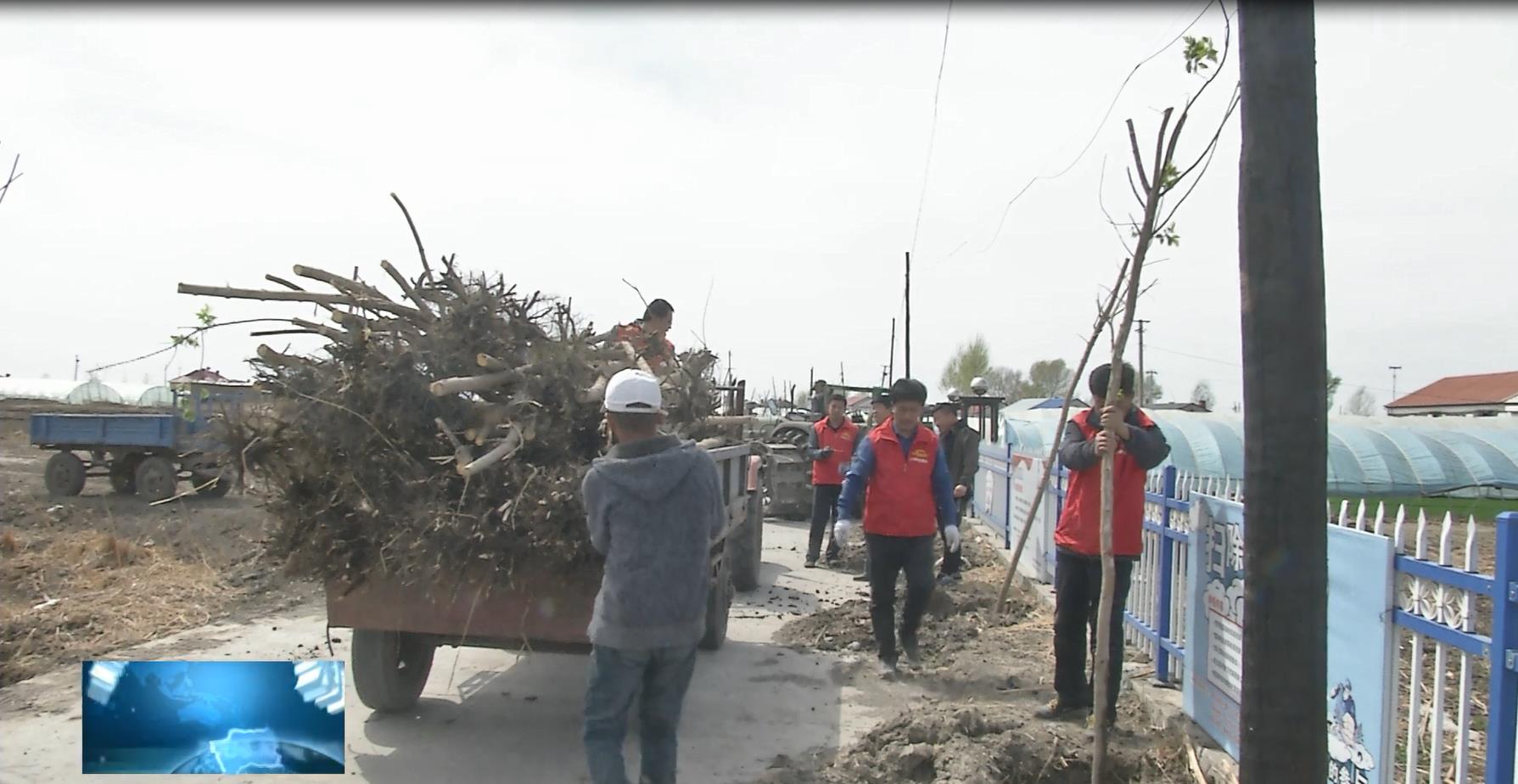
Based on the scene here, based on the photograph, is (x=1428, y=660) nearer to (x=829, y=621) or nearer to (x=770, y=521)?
(x=829, y=621)

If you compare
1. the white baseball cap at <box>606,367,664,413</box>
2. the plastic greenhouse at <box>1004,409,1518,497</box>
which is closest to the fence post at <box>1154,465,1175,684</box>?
the white baseball cap at <box>606,367,664,413</box>

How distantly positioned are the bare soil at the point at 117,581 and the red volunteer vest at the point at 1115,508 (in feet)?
12.3

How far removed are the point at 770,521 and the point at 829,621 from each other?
7673mm

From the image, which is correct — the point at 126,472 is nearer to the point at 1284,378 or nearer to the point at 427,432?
the point at 427,432

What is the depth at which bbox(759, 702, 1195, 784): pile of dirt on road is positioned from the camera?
13.6 ft

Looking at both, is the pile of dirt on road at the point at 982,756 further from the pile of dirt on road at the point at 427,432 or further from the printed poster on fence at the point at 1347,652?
the pile of dirt on road at the point at 427,432

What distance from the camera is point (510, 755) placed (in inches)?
183

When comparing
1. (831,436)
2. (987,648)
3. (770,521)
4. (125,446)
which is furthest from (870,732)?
(125,446)

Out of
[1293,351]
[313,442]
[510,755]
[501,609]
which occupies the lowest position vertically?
[510,755]

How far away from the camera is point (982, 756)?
414 centimetres

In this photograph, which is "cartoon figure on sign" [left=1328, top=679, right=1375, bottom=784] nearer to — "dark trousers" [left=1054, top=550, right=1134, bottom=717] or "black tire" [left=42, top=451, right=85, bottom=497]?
"dark trousers" [left=1054, top=550, right=1134, bottom=717]

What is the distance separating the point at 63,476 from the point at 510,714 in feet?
50.4

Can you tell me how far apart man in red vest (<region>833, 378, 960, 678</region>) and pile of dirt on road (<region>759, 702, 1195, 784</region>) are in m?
1.51

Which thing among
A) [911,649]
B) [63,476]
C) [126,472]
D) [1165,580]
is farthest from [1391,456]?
[63,476]
